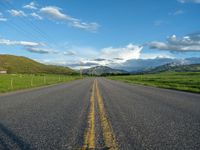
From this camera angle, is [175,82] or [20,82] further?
[175,82]

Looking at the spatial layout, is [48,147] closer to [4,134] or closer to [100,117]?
[4,134]

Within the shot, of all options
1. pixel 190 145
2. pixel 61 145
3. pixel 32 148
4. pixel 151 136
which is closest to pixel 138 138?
pixel 151 136

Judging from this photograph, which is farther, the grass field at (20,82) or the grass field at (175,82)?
the grass field at (175,82)

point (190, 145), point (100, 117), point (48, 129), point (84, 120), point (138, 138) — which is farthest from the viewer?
point (100, 117)

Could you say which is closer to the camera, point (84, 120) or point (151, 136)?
point (151, 136)

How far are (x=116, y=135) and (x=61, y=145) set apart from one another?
4.76ft

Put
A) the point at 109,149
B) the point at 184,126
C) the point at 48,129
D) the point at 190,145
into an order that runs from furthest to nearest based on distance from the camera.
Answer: the point at 184,126 < the point at 48,129 < the point at 190,145 < the point at 109,149

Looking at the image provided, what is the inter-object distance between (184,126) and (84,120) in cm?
284

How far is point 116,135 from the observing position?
21.4 feet

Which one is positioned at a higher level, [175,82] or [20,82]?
[20,82]

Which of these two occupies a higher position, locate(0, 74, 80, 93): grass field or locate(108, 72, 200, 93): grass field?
locate(0, 74, 80, 93): grass field

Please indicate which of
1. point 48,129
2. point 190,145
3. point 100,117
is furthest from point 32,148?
point 100,117

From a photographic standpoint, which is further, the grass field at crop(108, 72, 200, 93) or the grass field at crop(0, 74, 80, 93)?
the grass field at crop(108, 72, 200, 93)

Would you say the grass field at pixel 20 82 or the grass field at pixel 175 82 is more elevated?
the grass field at pixel 20 82
